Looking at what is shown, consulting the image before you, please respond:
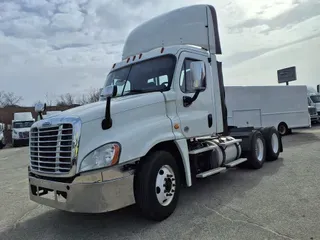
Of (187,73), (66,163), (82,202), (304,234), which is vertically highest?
(187,73)

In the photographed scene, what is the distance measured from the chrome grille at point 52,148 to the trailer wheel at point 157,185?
1001mm

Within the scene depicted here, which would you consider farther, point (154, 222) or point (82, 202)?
point (154, 222)

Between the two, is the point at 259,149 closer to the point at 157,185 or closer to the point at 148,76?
the point at 148,76

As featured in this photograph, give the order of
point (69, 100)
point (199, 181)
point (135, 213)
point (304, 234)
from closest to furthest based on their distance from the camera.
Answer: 1. point (304, 234)
2. point (135, 213)
3. point (199, 181)
4. point (69, 100)

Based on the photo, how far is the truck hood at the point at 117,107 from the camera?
13.1 feet

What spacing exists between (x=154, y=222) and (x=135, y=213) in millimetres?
591

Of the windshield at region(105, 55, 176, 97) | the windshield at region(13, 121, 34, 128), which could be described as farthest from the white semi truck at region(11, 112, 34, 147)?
the windshield at region(105, 55, 176, 97)

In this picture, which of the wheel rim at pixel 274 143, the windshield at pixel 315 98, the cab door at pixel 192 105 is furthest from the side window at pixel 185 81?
the windshield at pixel 315 98

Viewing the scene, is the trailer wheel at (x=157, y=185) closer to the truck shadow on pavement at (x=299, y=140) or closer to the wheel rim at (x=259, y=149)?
the wheel rim at (x=259, y=149)

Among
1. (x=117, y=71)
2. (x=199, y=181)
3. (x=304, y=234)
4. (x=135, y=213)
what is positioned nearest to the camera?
(x=304, y=234)

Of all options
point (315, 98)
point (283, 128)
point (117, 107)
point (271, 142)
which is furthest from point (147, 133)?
point (315, 98)

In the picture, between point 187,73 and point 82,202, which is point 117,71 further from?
point 82,202

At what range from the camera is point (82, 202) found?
3.71 m

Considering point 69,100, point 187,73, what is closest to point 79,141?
point 187,73
